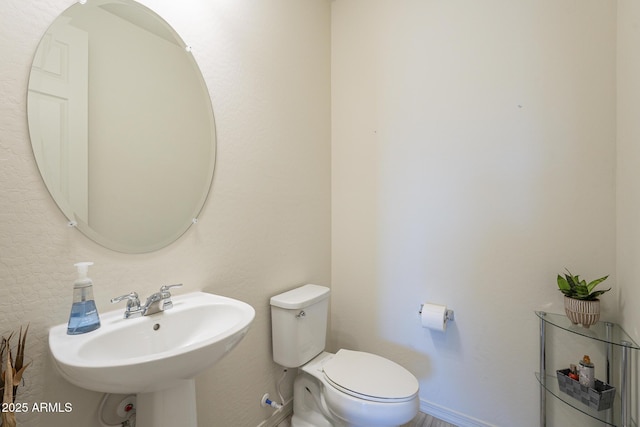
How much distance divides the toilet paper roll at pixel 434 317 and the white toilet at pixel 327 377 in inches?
11.5

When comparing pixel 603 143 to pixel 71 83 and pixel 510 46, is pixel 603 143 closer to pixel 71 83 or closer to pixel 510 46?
pixel 510 46

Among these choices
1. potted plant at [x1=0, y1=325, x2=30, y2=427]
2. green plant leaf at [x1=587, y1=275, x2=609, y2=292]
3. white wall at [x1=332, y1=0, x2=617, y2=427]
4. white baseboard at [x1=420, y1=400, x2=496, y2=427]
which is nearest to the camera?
potted plant at [x1=0, y1=325, x2=30, y2=427]

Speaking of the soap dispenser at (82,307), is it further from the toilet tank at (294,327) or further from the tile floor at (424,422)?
the tile floor at (424,422)

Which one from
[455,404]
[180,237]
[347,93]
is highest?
[347,93]

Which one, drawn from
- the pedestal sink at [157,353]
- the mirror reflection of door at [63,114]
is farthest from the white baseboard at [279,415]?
the mirror reflection of door at [63,114]

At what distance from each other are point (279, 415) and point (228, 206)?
120 centimetres

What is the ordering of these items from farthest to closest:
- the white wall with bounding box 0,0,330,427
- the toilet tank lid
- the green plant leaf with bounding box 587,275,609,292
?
1. the toilet tank lid
2. the green plant leaf with bounding box 587,275,609,292
3. the white wall with bounding box 0,0,330,427

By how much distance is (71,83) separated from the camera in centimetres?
85

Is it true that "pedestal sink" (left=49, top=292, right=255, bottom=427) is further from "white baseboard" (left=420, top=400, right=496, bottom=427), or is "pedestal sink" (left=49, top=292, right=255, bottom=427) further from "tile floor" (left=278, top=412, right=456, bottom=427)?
"white baseboard" (left=420, top=400, right=496, bottom=427)

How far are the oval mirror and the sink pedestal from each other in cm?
47

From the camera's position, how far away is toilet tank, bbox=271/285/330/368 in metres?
1.39

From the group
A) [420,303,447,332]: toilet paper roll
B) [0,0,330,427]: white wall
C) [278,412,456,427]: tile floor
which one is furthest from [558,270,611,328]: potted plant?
[0,0,330,427]: white wall

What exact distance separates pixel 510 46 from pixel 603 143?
631mm

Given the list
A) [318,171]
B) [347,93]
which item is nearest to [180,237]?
[318,171]
